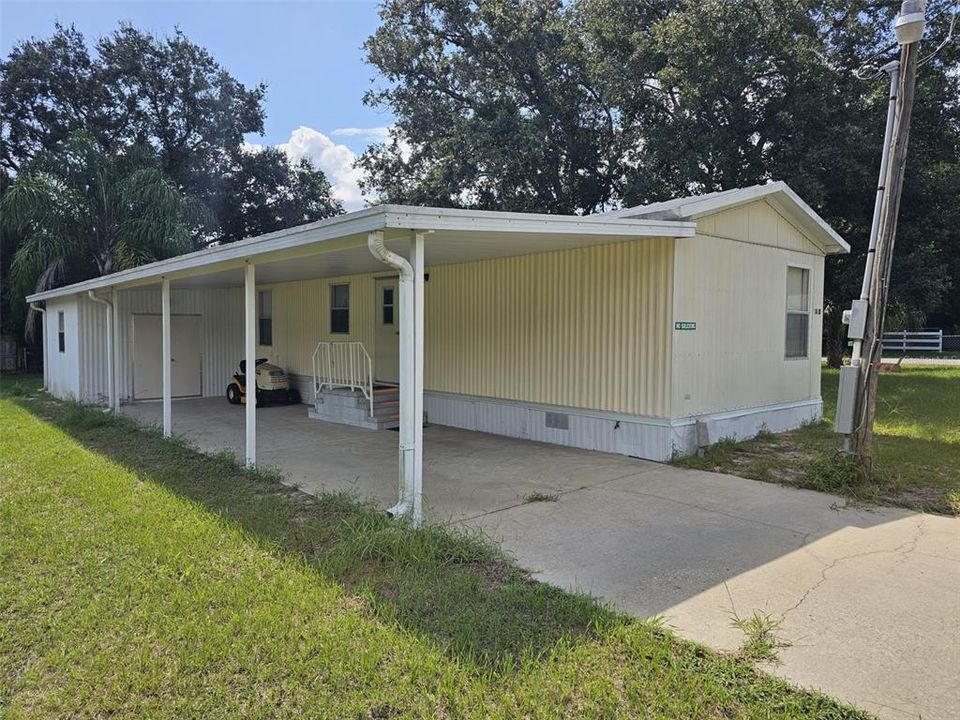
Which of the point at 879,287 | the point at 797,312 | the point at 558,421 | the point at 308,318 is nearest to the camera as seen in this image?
the point at 879,287

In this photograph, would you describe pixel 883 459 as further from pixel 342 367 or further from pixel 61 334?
pixel 61 334

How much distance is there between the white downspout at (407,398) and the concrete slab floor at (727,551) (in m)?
0.42

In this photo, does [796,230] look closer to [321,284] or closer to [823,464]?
[823,464]

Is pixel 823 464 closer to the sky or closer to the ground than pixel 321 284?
closer to the ground

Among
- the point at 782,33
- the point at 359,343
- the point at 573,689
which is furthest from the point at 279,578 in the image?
the point at 782,33

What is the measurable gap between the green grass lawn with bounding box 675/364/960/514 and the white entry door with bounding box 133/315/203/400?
1008 cm

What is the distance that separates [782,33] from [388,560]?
14.7m

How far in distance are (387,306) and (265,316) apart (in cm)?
419

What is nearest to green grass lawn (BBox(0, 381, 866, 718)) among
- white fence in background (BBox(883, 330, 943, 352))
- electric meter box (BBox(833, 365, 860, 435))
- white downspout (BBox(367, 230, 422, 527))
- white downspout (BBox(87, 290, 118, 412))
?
white downspout (BBox(367, 230, 422, 527))

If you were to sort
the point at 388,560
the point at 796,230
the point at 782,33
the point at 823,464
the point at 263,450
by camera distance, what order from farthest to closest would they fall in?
the point at 782,33 < the point at 796,230 < the point at 263,450 < the point at 823,464 < the point at 388,560

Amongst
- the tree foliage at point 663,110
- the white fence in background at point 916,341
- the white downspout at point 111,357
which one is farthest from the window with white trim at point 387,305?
the white fence in background at point 916,341

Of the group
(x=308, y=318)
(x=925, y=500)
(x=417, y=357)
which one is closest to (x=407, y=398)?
A: (x=417, y=357)

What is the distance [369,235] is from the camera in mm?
4391

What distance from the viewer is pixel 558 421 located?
26.2 feet
